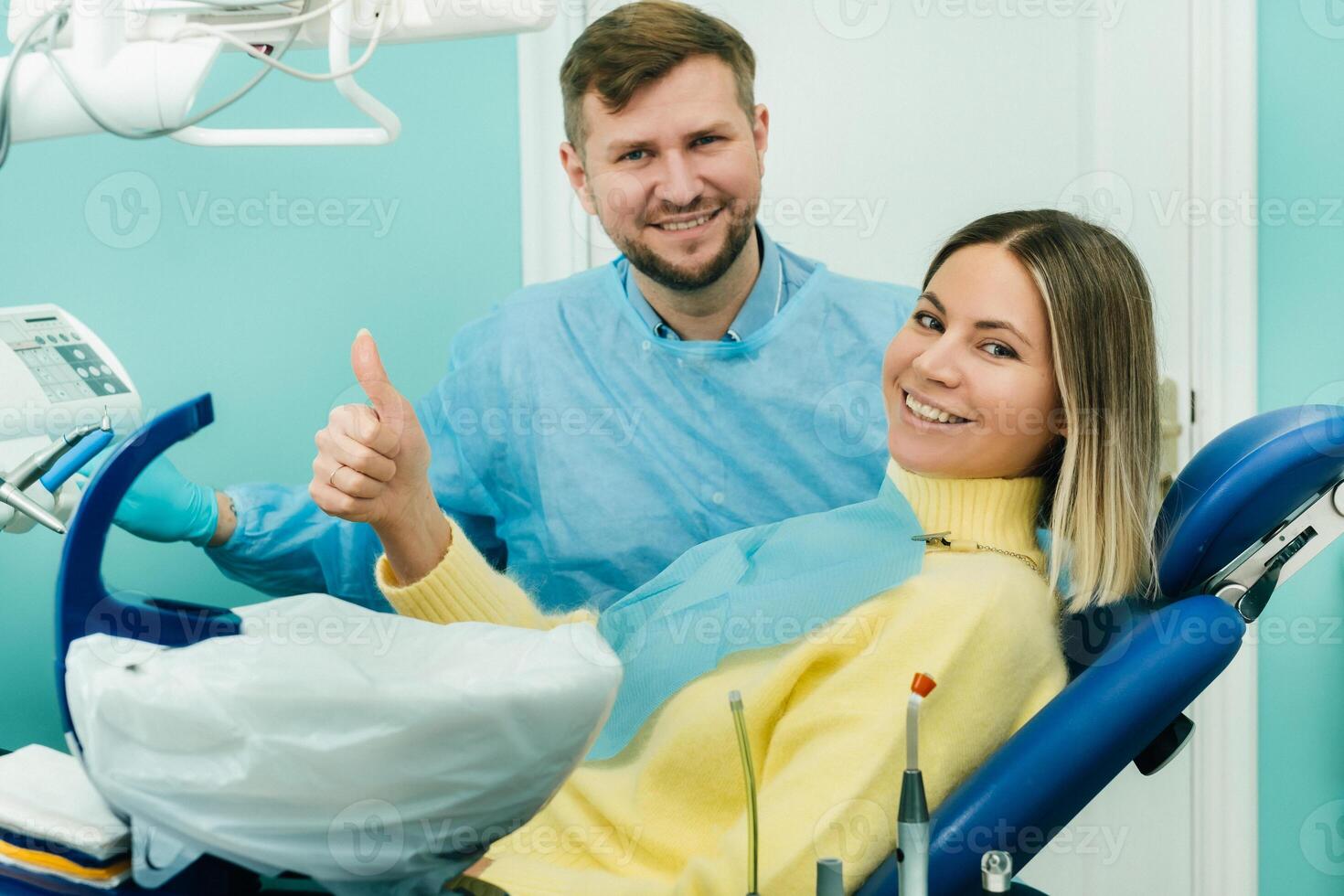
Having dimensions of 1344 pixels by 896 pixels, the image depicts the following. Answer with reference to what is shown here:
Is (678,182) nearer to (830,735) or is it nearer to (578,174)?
(578,174)

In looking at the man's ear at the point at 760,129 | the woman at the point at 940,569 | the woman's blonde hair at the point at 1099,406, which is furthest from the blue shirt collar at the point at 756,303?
the woman's blonde hair at the point at 1099,406

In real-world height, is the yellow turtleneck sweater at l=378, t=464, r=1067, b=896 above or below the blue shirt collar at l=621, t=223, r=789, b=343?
below

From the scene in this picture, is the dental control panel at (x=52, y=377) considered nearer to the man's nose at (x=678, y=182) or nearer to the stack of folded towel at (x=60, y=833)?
the stack of folded towel at (x=60, y=833)

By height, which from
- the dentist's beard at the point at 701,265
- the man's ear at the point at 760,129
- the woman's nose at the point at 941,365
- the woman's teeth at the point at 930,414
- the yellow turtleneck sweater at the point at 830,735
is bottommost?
the yellow turtleneck sweater at the point at 830,735

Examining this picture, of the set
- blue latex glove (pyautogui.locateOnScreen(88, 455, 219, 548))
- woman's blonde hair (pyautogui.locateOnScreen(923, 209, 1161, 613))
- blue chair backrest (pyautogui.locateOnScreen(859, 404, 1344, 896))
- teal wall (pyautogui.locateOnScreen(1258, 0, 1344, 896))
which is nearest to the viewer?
blue chair backrest (pyautogui.locateOnScreen(859, 404, 1344, 896))

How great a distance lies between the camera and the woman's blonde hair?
117cm

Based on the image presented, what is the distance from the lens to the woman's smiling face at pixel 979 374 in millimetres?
1199

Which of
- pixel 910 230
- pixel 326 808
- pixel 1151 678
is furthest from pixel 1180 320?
pixel 326 808

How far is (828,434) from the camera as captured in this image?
164 centimetres

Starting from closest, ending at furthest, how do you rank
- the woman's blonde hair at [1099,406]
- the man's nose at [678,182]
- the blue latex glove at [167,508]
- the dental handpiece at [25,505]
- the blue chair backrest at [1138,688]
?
the blue chair backrest at [1138,688]
the woman's blonde hair at [1099,406]
the dental handpiece at [25,505]
the blue latex glove at [167,508]
the man's nose at [678,182]

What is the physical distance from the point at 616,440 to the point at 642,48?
498mm

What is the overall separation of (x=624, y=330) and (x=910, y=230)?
0.49 m

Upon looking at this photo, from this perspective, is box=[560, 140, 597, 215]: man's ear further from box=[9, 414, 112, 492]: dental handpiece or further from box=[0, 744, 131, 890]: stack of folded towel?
box=[0, 744, 131, 890]: stack of folded towel

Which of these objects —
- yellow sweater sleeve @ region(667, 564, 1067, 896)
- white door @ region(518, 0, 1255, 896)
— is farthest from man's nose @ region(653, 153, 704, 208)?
yellow sweater sleeve @ region(667, 564, 1067, 896)
